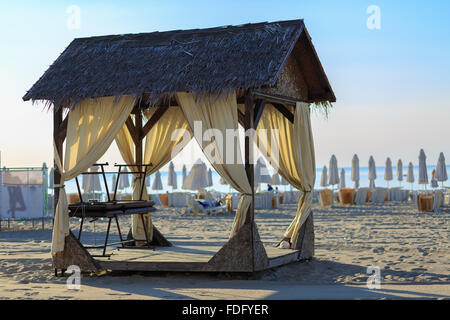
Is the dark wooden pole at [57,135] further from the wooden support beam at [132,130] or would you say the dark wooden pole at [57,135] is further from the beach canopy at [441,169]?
the beach canopy at [441,169]

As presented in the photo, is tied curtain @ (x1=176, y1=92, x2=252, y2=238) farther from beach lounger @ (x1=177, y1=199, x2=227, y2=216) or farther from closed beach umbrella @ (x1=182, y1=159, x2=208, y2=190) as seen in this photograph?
closed beach umbrella @ (x1=182, y1=159, x2=208, y2=190)

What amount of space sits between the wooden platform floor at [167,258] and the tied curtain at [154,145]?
2.10 ft

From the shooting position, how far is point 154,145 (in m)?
10.4

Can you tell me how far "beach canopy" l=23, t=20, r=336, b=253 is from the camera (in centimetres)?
809

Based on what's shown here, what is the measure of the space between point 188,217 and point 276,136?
9051 millimetres

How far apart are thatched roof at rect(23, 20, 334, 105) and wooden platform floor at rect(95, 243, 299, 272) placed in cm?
216

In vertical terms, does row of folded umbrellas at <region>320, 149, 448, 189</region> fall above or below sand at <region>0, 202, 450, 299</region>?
above

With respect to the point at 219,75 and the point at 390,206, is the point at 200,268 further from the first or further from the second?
the point at 390,206

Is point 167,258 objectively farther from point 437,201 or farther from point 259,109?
point 437,201

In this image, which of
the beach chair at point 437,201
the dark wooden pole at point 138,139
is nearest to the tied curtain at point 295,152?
the dark wooden pole at point 138,139

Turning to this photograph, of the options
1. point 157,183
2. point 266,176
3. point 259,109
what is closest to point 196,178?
point 266,176

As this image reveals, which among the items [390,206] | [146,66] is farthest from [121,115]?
[390,206]

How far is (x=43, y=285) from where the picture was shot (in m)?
7.80

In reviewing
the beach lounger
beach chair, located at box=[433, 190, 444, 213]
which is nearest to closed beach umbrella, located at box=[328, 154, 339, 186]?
beach chair, located at box=[433, 190, 444, 213]
